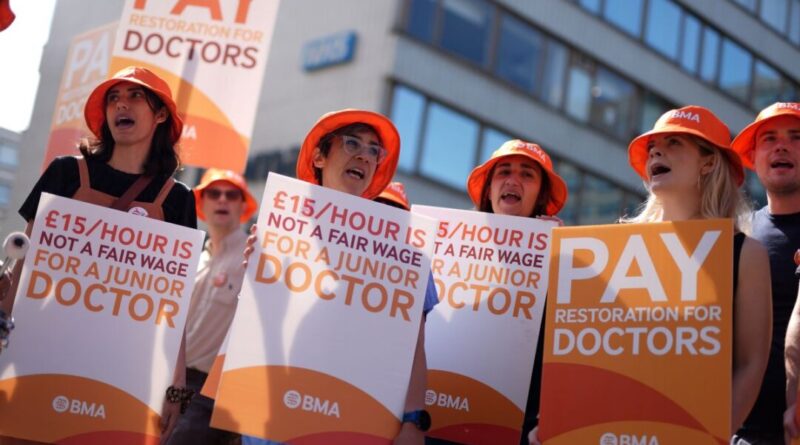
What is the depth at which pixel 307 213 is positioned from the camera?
3.60 metres

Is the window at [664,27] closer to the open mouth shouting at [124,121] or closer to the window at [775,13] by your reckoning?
the window at [775,13]

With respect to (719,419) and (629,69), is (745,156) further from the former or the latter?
(629,69)

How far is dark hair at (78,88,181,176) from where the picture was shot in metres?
3.77

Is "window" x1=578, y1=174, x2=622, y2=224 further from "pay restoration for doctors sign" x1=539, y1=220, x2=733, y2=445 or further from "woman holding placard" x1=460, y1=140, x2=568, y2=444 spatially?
"pay restoration for doctors sign" x1=539, y1=220, x2=733, y2=445

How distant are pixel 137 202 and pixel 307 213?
636mm

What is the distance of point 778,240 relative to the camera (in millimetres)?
3721

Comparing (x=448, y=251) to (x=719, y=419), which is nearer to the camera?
(x=719, y=419)

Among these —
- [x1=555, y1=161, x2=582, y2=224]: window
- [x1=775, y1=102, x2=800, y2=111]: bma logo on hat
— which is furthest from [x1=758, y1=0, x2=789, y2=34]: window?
[x1=775, y1=102, x2=800, y2=111]: bma logo on hat

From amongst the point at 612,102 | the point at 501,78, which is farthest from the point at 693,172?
the point at 612,102

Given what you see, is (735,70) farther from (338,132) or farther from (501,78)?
(338,132)

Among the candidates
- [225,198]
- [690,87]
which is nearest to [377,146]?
[225,198]

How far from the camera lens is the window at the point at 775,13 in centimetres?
2614

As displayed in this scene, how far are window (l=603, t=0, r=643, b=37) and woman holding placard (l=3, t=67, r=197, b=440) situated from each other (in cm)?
1936

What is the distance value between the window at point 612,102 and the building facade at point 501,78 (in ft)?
0.10
